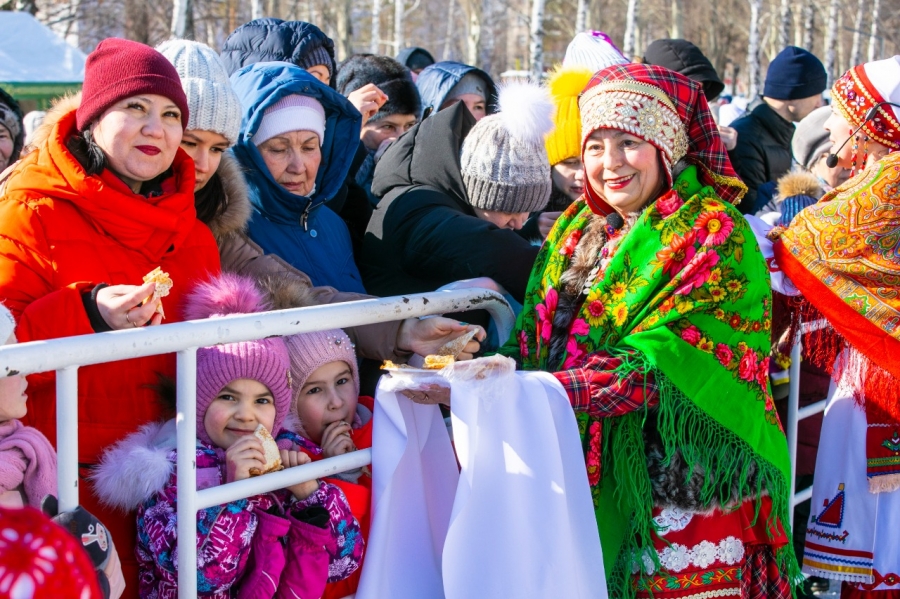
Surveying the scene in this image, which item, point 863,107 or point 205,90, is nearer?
point 205,90

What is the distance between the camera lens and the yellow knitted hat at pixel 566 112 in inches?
139

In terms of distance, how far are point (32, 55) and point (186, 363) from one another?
1253 centimetres

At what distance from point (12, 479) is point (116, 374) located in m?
0.45

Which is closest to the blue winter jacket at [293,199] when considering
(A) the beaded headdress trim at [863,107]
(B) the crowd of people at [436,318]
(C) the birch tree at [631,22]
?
(B) the crowd of people at [436,318]

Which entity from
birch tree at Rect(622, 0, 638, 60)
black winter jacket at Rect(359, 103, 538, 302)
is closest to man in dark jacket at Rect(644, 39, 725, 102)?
black winter jacket at Rect(359, 103, 538, 302)

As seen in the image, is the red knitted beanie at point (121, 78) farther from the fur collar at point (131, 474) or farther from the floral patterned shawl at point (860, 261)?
the floral patterned shawl at point (860, 261)

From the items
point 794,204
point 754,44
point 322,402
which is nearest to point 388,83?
point 794,204

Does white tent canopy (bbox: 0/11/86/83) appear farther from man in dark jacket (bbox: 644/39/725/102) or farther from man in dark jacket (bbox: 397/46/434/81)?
man in dark jacket (bbox: 644/39/725/102)

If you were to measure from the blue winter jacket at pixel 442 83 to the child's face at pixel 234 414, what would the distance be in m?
3.05

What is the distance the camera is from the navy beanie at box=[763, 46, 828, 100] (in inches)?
256

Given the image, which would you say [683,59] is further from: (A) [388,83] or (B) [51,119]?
(B) [51,119]

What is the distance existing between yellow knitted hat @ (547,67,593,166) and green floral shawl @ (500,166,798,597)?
1.10m

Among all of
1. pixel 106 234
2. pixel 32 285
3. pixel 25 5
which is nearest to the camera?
pixel 32 285

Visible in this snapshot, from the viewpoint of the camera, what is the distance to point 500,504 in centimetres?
220
